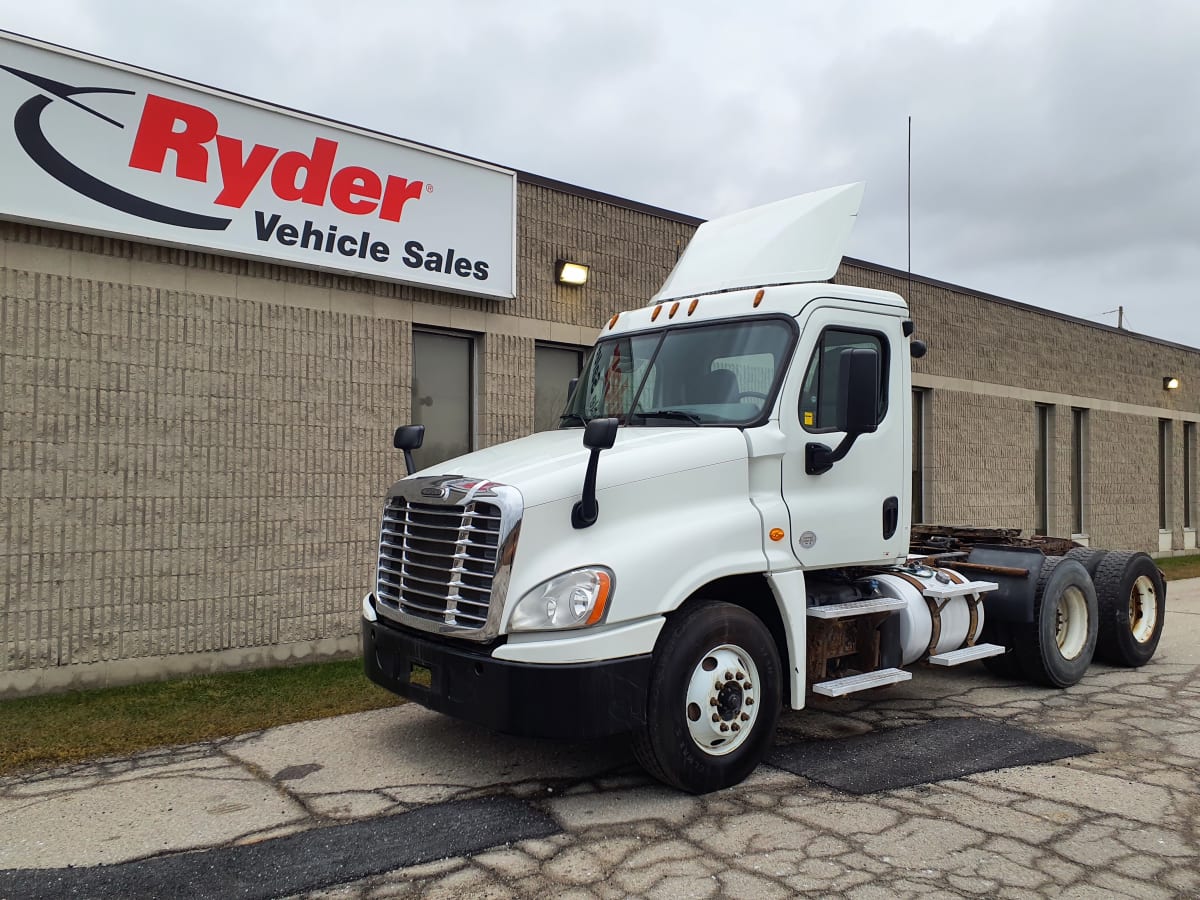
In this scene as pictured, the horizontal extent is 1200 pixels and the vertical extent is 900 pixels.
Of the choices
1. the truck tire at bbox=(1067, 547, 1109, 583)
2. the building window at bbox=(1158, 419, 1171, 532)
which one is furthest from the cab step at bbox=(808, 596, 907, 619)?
the building window at bbox=(1158, 419, 1171, 532)

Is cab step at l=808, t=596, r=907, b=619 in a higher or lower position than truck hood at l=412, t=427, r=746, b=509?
lower

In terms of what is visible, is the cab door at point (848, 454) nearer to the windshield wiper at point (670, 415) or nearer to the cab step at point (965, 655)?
the windshield wiper at point (670, 415)

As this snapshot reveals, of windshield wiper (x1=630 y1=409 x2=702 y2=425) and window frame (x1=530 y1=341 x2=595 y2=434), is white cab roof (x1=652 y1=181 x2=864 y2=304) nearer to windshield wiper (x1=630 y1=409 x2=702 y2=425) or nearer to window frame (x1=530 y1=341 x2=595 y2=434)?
windshield wiper (x1=630 y1=409 x2=702 y2=425)

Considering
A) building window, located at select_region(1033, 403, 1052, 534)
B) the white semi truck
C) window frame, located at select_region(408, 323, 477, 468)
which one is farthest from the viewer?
building window, located at select_region(1033, 403, 1052, 534)

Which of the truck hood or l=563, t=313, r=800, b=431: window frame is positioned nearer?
the truck hood

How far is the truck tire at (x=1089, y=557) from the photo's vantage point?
844 centimetres

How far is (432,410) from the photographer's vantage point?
9602mm

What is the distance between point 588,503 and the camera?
4824mm

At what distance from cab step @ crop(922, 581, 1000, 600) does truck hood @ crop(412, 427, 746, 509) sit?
2.27m

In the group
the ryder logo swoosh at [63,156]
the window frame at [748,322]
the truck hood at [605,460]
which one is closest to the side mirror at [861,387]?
the window frame at [748,322]

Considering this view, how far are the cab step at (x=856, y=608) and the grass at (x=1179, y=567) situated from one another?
11.2 meters

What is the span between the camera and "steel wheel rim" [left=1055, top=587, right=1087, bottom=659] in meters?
8.00

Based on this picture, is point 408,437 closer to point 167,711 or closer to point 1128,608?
point 167,711

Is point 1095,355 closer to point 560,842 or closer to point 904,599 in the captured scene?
point 904,599
